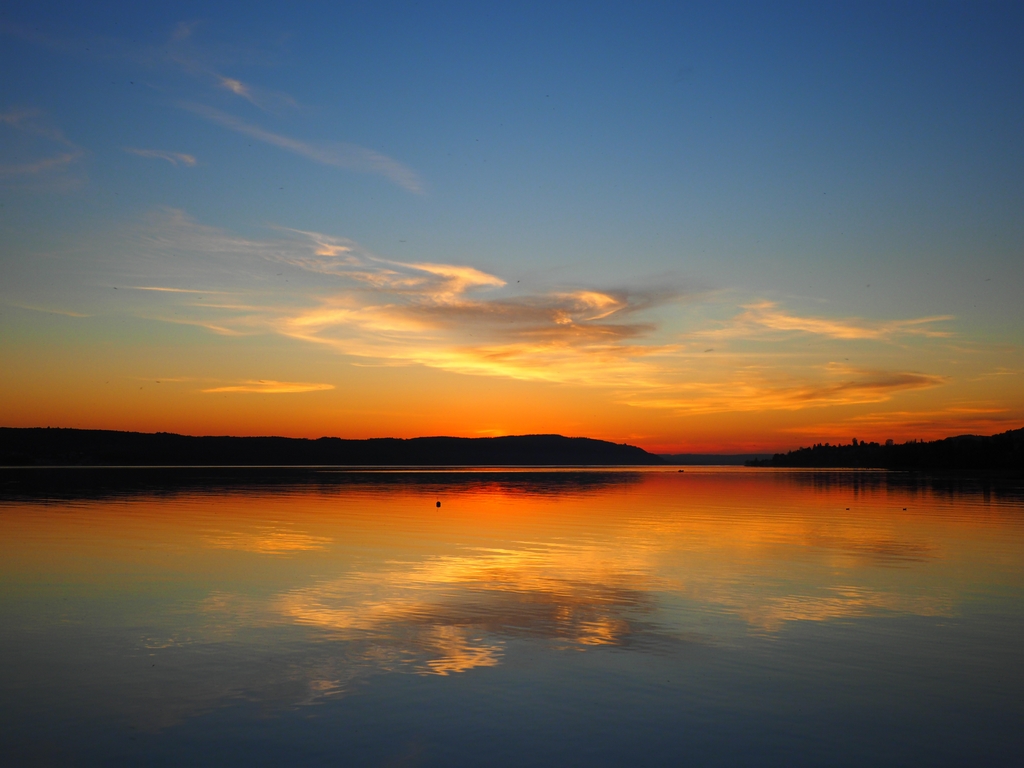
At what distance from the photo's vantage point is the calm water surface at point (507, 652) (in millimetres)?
10789

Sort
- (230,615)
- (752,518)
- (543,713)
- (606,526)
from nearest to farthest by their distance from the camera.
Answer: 1. (543,713)
2. (230,615)
3. (606,526)
4. (752,518)

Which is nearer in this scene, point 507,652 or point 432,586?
point 507,652

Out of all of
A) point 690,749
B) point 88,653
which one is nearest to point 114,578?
point 88,653

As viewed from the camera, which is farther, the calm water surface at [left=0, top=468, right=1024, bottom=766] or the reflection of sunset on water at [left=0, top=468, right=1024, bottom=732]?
the reflection of sunset on water at [left=0, top=468, right=1024, bottom=732]

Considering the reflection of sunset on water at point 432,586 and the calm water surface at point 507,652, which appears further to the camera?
the reflection of sunset on water at point 432,586

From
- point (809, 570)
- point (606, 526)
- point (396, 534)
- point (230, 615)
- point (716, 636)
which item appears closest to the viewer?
point (716, 636)

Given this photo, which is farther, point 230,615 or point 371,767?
point 230,615

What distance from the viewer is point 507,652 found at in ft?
50.5

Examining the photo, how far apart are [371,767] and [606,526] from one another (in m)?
33.2

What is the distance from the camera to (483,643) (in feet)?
52.8

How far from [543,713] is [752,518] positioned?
3940 centimetres

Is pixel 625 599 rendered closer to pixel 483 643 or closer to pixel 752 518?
pixel 483 643

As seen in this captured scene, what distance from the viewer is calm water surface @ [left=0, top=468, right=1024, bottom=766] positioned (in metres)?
10.8

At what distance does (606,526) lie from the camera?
4216cm
